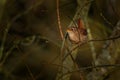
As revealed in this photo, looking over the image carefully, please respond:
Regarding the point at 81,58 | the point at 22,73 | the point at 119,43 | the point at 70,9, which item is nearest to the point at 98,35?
the point at 119,43

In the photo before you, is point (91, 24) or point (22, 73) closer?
point (91, 24)

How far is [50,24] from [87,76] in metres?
1.38

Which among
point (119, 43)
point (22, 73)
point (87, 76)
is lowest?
point (22, 73)

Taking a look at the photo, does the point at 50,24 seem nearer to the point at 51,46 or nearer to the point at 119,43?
the point at 51,46

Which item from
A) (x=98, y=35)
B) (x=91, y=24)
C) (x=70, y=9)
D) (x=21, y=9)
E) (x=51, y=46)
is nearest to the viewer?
(x=98, y=35)

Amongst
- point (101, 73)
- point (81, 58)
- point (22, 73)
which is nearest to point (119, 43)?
point (101, 73)

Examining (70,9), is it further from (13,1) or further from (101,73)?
(101,73)

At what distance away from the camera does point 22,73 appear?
137 inches

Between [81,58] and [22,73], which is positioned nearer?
[81,58]

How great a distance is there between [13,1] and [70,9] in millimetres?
623

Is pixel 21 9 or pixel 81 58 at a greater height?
pixel 21 9

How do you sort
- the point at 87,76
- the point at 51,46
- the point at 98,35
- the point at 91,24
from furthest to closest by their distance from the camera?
the point at 51,46 → the point at 91,24 → the point at 98,35 → the point at 87,76

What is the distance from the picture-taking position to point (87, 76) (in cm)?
204

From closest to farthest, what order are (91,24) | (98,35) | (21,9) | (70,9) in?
(98,35) < (91,24) < (70,9) < (21,9)
